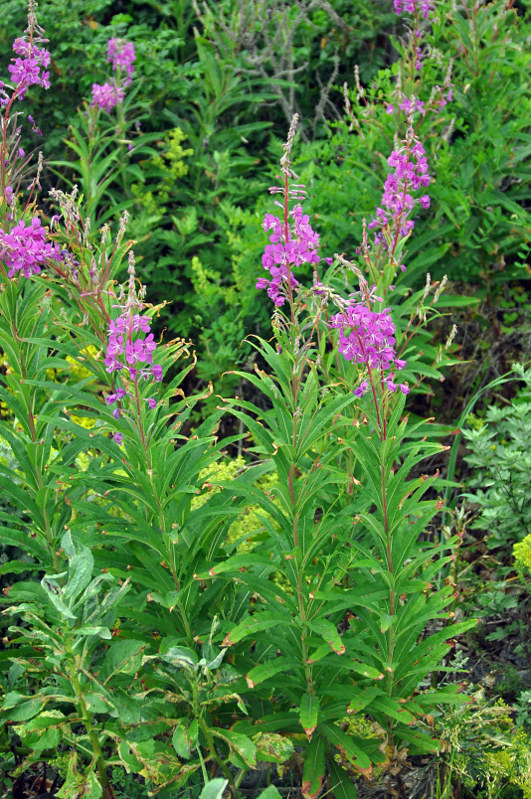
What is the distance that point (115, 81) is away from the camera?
16.6 feet

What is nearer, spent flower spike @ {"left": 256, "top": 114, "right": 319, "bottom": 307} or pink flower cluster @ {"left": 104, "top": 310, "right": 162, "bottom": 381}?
pink flower cluster @ {"left": 104, "top": 310, "right": 162, "bottom": 381}

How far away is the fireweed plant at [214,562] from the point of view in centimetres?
244

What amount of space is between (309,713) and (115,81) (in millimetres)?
3935

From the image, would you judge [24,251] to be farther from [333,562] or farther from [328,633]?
[328,633]

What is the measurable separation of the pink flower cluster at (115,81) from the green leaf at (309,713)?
3.72 meters

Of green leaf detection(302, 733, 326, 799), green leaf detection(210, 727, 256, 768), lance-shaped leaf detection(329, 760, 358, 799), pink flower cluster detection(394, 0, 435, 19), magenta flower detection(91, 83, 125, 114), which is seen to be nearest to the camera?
green leaf detection(210, 727, 256, 768)

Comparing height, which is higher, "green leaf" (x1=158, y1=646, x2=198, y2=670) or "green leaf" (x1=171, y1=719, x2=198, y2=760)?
"green leaf" (x1=158, y1=646, x2=198, y2=670)

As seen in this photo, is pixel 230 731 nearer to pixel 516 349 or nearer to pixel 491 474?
pixel 491 474

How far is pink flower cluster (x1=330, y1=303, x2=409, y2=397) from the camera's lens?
90.9 inches

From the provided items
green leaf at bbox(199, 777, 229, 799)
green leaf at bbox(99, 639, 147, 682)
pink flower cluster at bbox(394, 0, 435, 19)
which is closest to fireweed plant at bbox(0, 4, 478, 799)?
green leaf at bbox(99, 639, 147, 682)

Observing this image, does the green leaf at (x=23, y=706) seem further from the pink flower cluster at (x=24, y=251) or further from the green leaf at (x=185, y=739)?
the pink flower cluster at (x=24, y=251)

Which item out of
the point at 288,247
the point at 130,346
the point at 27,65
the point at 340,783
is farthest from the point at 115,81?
the point at 340,783

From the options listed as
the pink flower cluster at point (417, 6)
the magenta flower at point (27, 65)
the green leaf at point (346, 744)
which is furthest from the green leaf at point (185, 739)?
the pink flower cluster at point (417, 6)

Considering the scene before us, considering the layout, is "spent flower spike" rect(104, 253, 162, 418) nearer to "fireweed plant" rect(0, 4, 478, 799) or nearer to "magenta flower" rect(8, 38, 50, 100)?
"fireweed plant" rect(0, 4, 478, 799)
